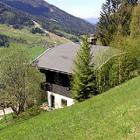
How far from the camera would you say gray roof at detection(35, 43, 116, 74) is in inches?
1992

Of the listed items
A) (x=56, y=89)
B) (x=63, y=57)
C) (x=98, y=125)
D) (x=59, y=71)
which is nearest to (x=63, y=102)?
(x=56, y=89)

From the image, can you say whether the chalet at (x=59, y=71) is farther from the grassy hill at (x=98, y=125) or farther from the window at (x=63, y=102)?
the grassy hill at (x=98, y=125)

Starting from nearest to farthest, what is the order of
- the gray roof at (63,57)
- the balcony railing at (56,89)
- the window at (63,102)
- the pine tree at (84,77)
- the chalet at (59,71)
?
the pine tree at (84,77)
the gray roof at (63,57)
the chalet at (59,71)
the balcony railing at (56,89)
the window at (63,102)

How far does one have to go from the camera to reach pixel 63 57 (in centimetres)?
5641

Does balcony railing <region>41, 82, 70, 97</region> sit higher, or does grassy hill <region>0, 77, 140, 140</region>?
grassy hill <region>0, 77, 140, 140</region>

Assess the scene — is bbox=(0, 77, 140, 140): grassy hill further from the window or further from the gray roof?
the window

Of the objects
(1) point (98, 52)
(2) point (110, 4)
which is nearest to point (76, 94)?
(1) point (98, 52)

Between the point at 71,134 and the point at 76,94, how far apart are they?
2525 centimetres

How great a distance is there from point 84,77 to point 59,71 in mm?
8445

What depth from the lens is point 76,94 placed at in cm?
4534

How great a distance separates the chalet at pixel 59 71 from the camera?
52.3 m

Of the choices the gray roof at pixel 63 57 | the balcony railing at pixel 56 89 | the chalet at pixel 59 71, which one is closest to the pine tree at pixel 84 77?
the gray roof at pixel 63 57

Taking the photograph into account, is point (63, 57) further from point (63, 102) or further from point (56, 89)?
point (63, 102)

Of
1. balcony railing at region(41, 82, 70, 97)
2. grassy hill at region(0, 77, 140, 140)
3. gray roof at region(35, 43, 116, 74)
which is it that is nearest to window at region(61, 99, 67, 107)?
balcony railing at region(41, 82, 70, 97)
